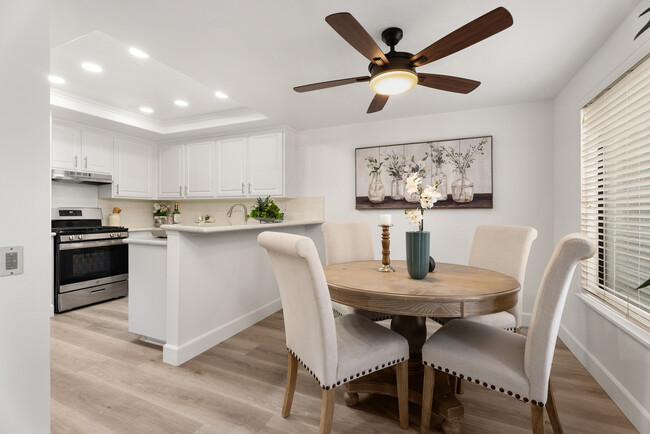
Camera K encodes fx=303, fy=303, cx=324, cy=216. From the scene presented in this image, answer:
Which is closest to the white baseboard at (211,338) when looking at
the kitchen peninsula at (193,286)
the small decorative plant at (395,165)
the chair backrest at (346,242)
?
the kitchen peninsula at (193,286)

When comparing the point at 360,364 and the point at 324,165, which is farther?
the point at 324,165

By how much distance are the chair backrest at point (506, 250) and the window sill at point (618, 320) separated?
0.43 meters

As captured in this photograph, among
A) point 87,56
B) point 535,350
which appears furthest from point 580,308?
point 87,56

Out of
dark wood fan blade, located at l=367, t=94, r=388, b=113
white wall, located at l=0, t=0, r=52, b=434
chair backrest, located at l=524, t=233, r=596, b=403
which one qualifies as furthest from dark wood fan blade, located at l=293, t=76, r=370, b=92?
chair backrest, located at l=524, t=233, r=596, b=403

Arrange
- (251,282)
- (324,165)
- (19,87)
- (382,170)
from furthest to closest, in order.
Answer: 1. (324,165)
2. (382,170)
3. (251,282)
4. (19,87)

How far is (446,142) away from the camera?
130 inches

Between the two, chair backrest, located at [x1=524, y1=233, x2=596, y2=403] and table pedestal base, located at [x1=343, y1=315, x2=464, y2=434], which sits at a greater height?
chair backrest, located at [x1=524, y1=233, x2=596, y2=403]

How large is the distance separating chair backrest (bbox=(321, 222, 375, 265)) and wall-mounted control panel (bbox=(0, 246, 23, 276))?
183cm

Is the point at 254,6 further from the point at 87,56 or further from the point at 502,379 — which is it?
the point at 502,379

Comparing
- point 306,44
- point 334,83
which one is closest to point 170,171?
point 306,44

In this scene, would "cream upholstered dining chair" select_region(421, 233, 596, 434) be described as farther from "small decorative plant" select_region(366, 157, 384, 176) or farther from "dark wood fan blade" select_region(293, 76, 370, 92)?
"small decorative plant" select_region(366, 157, 384, 176)

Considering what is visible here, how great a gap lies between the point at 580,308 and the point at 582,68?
1.83 metres

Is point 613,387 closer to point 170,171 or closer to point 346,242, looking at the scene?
point 346,242

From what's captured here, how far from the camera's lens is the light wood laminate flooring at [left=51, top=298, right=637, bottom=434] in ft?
5.24
